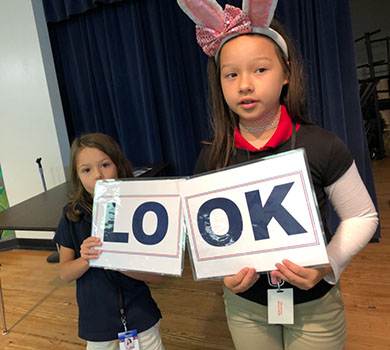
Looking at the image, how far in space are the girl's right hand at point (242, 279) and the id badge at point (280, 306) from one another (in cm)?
10

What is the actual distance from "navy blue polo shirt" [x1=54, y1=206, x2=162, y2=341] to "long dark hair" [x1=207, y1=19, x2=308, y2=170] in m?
0.53

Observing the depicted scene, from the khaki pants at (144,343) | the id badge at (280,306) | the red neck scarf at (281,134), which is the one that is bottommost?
the khaki pants at (144,343)

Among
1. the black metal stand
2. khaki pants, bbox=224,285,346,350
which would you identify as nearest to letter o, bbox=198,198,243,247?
khaki pants, bbox=224,285,346,350

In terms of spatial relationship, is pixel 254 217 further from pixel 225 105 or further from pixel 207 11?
pixel 207 11

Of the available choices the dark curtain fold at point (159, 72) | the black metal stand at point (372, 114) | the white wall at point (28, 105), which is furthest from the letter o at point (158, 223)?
the black metal stand at point (372, 114)

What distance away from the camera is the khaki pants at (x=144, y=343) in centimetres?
114

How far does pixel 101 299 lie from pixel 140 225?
0.41m

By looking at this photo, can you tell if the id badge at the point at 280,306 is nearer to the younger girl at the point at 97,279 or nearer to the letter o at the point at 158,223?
the letter o at the point at 158,223

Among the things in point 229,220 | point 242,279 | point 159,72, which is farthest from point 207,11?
point 159,72

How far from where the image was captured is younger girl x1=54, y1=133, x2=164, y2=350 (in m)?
1.11

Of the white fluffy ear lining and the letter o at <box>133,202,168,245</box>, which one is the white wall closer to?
the letter o at <box>133,202,168,245</box>

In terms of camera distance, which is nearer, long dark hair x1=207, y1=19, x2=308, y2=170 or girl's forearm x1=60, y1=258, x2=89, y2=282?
long dark hair x1=207, y1=19, x2=308, y2=170

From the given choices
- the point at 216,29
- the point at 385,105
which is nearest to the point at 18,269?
the point at 216,29

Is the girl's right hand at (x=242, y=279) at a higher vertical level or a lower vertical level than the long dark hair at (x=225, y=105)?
lower
